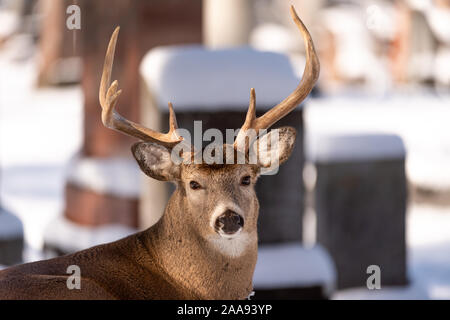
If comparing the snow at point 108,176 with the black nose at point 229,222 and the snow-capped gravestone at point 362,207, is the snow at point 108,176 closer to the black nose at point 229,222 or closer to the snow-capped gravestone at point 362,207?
the snow-capped gravestone at point 362,207

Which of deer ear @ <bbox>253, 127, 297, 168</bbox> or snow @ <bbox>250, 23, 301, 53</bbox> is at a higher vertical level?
snow @ <bbox>250, 23, 301, 53</bbox>

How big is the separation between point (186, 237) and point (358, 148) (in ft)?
12.7

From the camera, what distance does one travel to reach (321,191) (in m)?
7.07

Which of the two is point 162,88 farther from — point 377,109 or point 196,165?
point 377,109

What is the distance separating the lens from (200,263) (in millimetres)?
3449

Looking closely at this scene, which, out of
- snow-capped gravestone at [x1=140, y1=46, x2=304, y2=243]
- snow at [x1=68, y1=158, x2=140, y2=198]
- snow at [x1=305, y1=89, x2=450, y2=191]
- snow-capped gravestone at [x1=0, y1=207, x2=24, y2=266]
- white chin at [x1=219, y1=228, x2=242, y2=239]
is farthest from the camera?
snow at [x1=305, y1=89, x2=450, y2=191]

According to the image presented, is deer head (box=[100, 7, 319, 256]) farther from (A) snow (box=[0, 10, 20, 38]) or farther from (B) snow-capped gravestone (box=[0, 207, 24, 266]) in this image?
(A) snow (box=[0, 10, 20, 38])

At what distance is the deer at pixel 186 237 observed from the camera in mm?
3346

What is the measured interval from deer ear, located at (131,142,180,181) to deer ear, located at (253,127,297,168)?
323 millimetres

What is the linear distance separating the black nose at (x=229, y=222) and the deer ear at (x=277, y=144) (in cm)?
35

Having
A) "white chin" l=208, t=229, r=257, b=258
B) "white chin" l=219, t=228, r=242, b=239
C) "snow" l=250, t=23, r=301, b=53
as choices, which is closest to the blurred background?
"white chin" l=208, t=229, r=257, b=258

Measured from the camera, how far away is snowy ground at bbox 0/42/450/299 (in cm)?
817

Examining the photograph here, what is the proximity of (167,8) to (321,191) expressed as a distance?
2.04 metres

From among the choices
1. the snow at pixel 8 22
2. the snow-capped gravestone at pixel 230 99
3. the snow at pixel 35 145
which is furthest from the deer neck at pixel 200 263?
the snow at pixel 8 22
